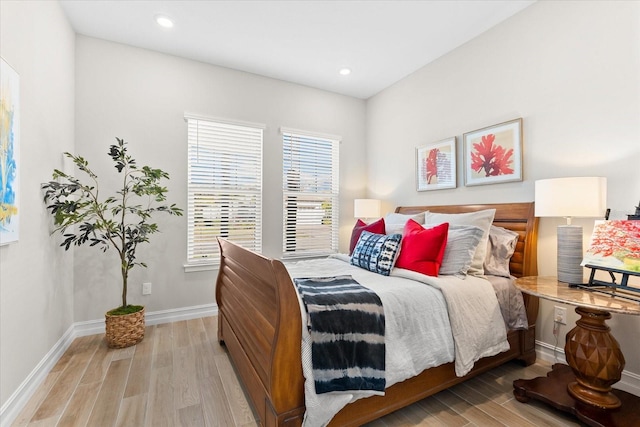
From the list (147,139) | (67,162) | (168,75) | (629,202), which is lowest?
(629,202)

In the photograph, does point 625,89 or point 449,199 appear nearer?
point 625,89

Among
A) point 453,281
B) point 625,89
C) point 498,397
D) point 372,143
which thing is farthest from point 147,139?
point 625,89

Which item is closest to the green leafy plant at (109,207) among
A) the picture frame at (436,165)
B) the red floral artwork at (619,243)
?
the picture frame at (436,165)

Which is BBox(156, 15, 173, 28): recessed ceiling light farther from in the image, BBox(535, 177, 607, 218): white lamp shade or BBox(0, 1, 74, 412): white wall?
BBox(535, 177, 607, 218): white lamp shade

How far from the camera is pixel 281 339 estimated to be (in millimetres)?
1285

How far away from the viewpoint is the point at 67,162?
266 centimetres

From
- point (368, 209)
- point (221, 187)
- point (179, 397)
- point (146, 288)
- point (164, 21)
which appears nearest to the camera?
point (179, 397)

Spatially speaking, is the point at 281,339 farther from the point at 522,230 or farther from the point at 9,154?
the point at 522,230

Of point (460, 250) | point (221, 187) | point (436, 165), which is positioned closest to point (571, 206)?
point (460, 250)

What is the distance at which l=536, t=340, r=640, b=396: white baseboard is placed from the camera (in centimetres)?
188

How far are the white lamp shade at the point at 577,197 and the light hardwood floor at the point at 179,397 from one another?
1.24 meters

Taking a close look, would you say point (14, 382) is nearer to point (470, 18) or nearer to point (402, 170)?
point (402, 170)

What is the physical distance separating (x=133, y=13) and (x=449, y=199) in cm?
360

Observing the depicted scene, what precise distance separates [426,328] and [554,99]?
7.05 ft
